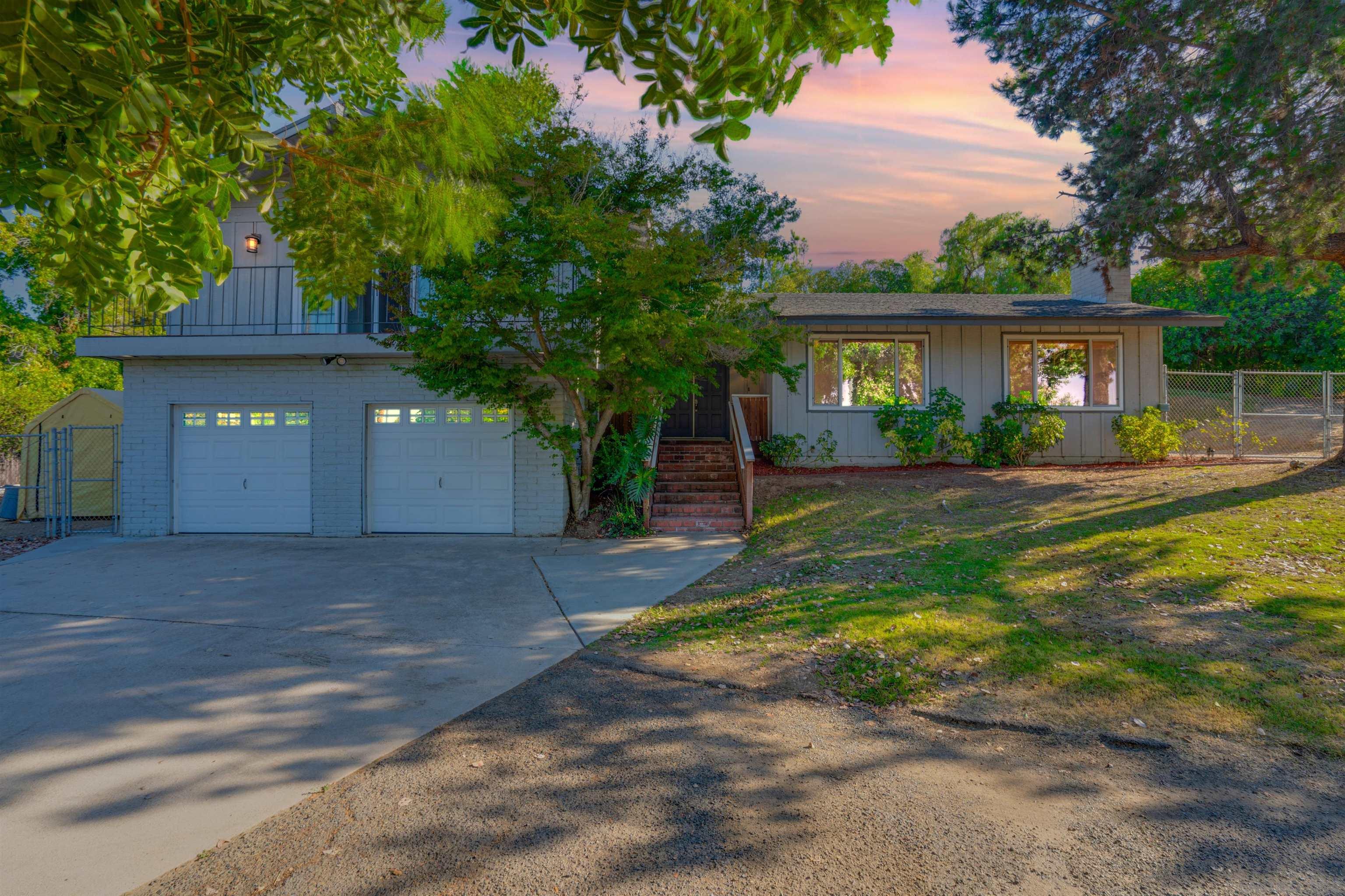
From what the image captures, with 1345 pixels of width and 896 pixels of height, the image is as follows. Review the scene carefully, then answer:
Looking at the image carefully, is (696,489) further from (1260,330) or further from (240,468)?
(1260,330)

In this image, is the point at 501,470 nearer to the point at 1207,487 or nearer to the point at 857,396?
the point at 857,396

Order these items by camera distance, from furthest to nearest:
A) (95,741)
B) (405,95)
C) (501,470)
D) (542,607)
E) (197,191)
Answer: (501,470) → (542,607) → (405,95) → (95,741) → (197,191)

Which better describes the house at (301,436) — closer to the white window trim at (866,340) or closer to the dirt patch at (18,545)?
the dirt patch at (18,545)

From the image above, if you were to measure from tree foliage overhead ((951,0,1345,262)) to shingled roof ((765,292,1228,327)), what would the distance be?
1.92 meters

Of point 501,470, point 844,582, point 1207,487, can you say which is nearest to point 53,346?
point 501,470

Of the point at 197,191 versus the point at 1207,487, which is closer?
the point at 197,191

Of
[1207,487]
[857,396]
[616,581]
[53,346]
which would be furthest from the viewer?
[53,346]

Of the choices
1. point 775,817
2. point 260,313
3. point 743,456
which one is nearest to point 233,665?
point 775,817

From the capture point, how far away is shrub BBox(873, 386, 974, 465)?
42.9 ft

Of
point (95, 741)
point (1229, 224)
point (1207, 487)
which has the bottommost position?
point (95, 741)

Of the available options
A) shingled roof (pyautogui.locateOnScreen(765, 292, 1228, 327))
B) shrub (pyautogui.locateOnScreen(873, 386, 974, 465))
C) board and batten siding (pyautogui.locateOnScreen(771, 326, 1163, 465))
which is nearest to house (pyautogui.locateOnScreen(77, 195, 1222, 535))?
board and batten siding (pyautogui.locateOnScreen(771, 326, 1163, 465))

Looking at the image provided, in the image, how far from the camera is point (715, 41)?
2.31 meters

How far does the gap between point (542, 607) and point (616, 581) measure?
116 centimetres

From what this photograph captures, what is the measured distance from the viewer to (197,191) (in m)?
2.57
